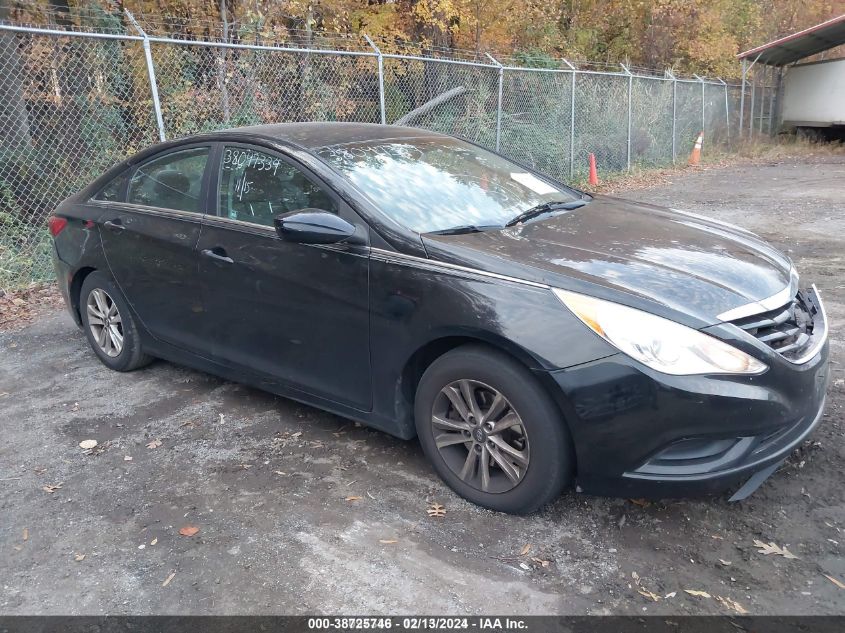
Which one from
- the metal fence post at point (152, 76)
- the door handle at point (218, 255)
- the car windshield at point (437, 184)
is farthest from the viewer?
the metal fence post at point (152, 76)

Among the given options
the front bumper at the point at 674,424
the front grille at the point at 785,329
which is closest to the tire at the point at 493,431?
the front bumper at the point at 674,424

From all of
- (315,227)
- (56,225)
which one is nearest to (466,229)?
(315,227)

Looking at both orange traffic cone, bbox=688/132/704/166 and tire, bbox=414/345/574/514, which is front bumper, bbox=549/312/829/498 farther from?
orange traffic cone, bbox=688/132/704/166

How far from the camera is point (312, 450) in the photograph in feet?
12.2

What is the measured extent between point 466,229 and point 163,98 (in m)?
6.15

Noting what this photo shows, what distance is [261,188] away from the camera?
3.76 metres

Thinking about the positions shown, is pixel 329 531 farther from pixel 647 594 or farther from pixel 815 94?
pixel 815 94

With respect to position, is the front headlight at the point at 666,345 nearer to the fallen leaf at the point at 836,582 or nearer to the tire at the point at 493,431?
the tire at the point at 493,431

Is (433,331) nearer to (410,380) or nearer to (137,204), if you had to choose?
(410,380)

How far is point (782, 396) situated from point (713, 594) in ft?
2.58

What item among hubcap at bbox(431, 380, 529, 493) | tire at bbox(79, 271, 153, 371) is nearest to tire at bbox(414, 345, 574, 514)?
hubcap at bbox(431, 380, 529, 493)

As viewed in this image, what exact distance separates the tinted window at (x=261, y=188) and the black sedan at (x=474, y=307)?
12 mm

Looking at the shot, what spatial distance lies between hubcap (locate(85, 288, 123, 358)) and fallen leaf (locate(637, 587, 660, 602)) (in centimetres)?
366

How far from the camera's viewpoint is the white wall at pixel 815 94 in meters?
22.5
